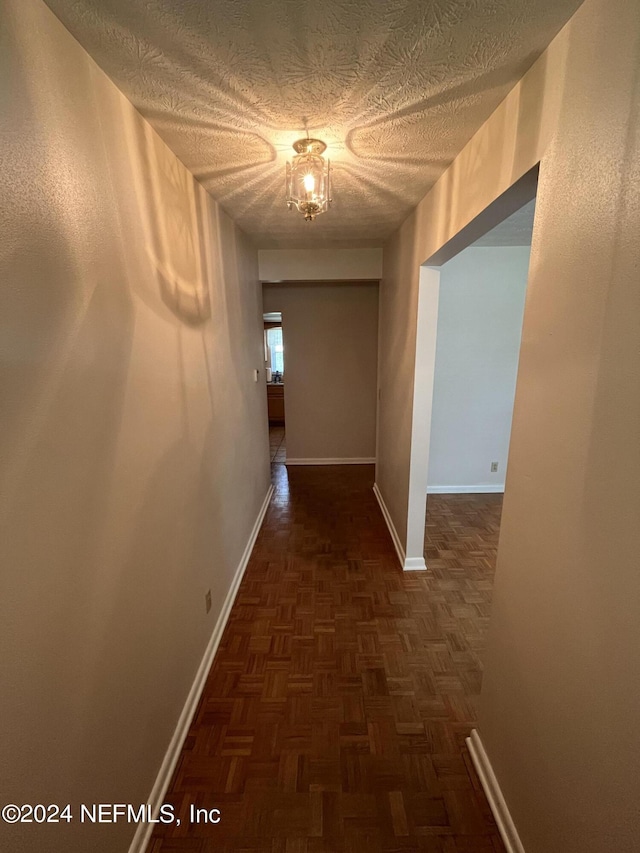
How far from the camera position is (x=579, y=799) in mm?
850

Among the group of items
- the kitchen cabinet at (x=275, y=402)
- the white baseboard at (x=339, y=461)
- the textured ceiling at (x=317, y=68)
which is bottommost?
the white baseboard at (x=339, y=461)

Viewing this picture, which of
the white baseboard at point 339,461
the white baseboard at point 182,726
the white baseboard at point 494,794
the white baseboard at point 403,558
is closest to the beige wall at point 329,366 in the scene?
the white baseboard at point 339,461

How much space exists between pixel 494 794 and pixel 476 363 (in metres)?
3.19

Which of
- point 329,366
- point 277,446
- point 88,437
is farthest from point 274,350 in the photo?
point 88,437

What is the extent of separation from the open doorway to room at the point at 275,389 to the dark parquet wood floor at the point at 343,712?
2.68m

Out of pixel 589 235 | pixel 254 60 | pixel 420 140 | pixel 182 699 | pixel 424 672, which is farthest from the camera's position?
pixel 424 672

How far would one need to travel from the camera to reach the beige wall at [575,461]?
2.32ft

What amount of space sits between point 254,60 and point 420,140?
2.28 ft

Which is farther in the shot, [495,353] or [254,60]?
[495,353]

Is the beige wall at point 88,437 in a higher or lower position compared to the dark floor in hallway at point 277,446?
higher

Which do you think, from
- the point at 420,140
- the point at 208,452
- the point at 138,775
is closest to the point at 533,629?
the point at 138,775

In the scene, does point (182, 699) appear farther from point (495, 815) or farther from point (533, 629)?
point (533, 629)

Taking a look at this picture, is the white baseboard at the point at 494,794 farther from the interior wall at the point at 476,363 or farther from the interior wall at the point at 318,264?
the interior wall at the point at 318,264

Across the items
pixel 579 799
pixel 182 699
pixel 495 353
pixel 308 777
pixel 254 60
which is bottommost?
pixel 308 777
